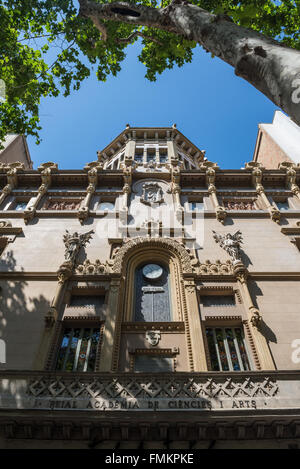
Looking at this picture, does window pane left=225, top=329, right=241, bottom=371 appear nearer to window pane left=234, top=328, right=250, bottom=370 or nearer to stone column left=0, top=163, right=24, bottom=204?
window pane left=234, top=328, right=250, bottom=370

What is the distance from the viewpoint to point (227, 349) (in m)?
12.2

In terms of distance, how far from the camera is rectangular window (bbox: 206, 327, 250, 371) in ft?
38.1

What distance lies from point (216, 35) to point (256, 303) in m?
10.4

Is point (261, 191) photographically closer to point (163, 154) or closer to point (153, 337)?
point (163, 154)

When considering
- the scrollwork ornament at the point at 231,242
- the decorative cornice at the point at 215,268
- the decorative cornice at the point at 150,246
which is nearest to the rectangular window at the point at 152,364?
the decorative cornice at the point at 150,246

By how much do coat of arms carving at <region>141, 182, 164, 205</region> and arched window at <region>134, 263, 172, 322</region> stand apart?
17.8ft

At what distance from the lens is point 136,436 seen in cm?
807

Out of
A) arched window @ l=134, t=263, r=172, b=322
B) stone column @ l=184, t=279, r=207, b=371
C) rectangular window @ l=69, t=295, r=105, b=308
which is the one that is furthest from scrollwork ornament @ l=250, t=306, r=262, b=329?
rectangular window @ l=69, t=295, r=105, b=308

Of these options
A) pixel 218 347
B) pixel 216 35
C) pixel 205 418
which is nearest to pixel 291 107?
pixel 216 35

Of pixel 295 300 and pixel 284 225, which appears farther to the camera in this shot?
pixel 284 225

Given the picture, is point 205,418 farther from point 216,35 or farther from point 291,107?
point 216,35

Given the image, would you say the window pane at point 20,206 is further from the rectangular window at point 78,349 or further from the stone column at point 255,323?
the stone column at point 255,323

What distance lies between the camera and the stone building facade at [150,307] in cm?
806

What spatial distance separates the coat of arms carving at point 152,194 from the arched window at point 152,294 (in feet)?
17.8
